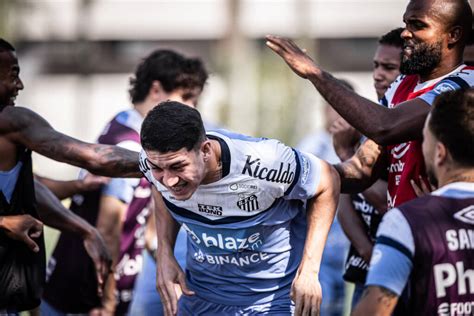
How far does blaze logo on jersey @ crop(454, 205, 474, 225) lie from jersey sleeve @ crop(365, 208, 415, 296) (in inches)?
8.6

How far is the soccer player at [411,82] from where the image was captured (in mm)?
4699

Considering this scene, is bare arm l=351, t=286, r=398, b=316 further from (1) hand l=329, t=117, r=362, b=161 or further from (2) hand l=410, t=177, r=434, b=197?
(1) hand l=329, t=117, r=362, b=161

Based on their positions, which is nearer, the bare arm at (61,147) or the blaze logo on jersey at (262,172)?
the blaze logo on jersey at (262,172)

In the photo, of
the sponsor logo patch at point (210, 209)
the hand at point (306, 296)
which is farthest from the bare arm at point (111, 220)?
the hand at point (306, 296)

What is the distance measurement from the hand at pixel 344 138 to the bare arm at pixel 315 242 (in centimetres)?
91

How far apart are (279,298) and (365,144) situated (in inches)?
39.0

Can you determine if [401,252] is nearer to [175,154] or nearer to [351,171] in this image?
[175,154]

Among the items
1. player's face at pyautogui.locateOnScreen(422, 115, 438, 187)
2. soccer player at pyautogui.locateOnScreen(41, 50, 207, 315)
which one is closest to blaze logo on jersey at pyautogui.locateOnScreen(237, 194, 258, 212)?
player's face at pyautogui.locateOnScreen(422, 115, 438, 187)

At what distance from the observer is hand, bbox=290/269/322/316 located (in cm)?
455

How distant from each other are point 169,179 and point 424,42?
1.46 meters

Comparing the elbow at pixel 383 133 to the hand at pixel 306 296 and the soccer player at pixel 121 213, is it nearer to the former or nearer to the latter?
the hand at pixel 306 296

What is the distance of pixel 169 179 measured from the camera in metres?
→ 4.48

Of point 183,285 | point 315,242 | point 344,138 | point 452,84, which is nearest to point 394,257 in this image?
point 315,242

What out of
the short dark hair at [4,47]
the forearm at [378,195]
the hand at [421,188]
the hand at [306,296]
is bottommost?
the hand at [306,296]
